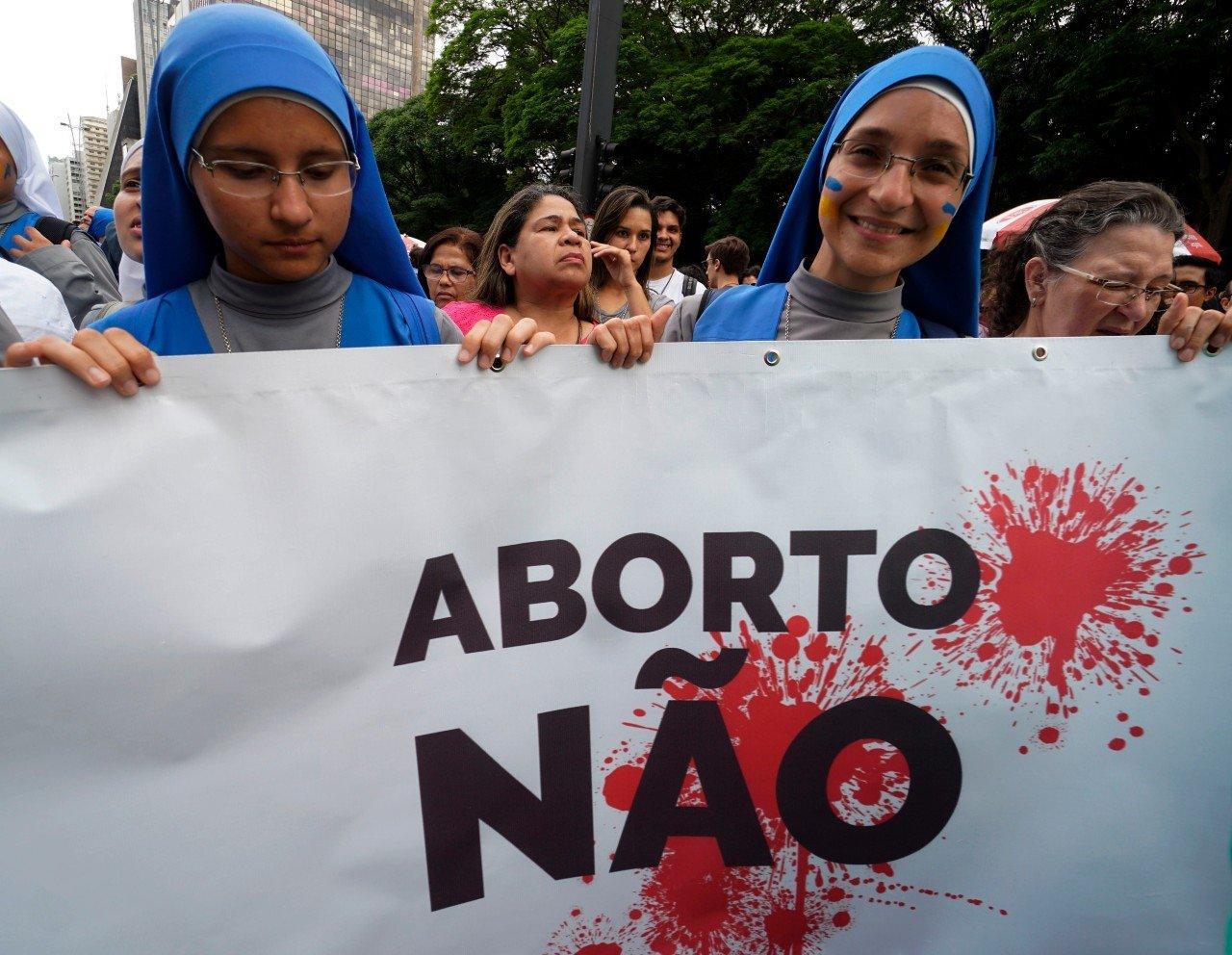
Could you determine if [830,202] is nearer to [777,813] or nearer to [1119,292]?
[1119,292]

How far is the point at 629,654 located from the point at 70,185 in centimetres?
8822

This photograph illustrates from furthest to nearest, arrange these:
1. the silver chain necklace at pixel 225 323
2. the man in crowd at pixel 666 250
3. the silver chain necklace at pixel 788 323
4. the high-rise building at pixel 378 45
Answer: the high-rise building at pixel 378 45
the man in crowd at pixel 666 250
the silver chain necklace at pixel 788 323
the silver chain necklace at pixel 225 323

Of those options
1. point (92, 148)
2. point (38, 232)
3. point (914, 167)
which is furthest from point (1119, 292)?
point (92, 148)

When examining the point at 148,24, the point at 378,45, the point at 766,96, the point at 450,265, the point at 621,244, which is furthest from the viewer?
the point at 378,45

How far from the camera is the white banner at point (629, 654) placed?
3.66 feet

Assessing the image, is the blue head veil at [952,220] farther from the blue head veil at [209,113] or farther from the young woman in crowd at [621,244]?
the young woman in crowd at [621,244]

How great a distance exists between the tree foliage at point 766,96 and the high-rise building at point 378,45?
63.8m

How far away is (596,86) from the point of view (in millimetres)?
7855

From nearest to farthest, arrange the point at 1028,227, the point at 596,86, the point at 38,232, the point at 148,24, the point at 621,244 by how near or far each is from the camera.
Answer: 1. the point at 1028,227
2. the point at 38,232
3. the point at 621,244
4. the point at 596,86
5. the point at 148,24

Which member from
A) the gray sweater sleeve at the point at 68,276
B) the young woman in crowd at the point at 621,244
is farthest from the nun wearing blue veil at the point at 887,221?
the young woman in crowd at the point at 621,244

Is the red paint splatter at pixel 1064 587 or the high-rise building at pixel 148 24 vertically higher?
the high-rise building at pixel 148 24

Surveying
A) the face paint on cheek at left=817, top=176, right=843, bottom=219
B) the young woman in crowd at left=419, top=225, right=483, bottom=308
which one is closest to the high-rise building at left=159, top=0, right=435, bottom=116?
the young woman in crowd at left=419, top=225, right=483, bottom=308

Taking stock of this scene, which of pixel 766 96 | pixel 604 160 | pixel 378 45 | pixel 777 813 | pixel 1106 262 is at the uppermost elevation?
pixel 378 45

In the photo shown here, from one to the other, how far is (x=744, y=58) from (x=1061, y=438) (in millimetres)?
20012
